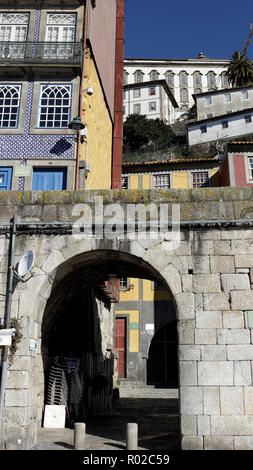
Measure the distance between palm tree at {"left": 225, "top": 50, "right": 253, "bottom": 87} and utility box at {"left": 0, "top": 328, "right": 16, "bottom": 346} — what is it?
39.5m

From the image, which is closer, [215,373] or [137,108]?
[215,373]

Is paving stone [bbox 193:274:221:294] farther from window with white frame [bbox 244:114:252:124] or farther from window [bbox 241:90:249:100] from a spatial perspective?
window [bbox 241:90:249:100]

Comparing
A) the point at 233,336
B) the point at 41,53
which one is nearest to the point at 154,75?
the point at 41,53

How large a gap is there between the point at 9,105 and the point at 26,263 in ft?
26.9

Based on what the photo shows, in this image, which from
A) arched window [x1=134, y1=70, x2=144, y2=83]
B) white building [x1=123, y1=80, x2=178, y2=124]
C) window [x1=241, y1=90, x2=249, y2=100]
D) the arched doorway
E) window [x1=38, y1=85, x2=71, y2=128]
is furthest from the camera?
arched window [x1=134, y1=70, x2=144, y2=83]

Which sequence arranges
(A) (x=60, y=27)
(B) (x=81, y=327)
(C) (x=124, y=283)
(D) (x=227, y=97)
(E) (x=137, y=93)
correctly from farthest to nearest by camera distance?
(E) (x=137, y=93)
(D) (x=227, y=97)
(C) (x=124, y=283)
(A) (x=60, y=27)
(B) (x=81, y=327)

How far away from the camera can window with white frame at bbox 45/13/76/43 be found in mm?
14023

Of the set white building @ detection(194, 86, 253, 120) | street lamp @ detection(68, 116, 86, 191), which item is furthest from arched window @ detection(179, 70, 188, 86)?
street lamp @ detection(68, 116, 86, 191)

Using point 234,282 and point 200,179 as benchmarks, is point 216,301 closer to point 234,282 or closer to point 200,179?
point 234,282

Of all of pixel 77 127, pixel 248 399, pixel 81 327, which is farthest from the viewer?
pixel 81 327

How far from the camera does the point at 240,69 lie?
41188 millimetres

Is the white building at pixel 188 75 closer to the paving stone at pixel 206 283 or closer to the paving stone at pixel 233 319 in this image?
the paving stone at pixel 206 283

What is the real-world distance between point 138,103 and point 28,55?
136 feet

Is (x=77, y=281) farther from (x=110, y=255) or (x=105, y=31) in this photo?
(x=105, y=31)
